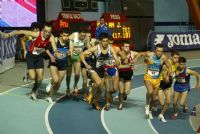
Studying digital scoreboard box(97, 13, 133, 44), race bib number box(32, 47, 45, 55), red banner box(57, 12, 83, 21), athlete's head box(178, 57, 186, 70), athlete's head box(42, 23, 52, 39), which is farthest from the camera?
digital scoreboard box(97, 13, 133, 44)

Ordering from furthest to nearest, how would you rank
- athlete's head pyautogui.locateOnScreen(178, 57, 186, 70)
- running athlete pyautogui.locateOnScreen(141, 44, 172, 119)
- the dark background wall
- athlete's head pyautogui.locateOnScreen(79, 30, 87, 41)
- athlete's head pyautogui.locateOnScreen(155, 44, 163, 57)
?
1. the dark background wall
2. athlete's head pyautogui.locateOnScreen(79, 30, 87, 41)
3. athlete's head pyautogui.locateOnScreen(178, 57, 186, 70)
4. running athlete pyautogui.locateOnScreen(141, 44, 172, 119)
5. athlete's head pyautogui.locateOnScreen(155, 44, 163, 57)

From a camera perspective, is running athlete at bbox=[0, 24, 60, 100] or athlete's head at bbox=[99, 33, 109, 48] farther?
running athlete at bbox=[0, 24, 60, 100]

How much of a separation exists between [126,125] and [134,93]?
383cm

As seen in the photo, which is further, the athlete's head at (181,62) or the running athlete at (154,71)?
the athlete's head at (181,62)

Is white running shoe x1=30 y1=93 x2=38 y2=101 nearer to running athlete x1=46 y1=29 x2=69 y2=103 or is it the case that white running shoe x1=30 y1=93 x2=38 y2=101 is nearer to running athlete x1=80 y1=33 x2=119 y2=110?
running athlete x1=46 y1=29 x2=69 y2=103

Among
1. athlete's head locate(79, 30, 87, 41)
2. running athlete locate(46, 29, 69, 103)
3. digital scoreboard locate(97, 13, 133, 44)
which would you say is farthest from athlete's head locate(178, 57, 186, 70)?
digital scoreboard locate(97, 13, 133, 44)

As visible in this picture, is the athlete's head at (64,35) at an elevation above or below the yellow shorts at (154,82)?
above

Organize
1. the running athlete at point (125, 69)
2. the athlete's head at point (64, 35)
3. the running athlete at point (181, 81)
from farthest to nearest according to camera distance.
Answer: the athlete's head at point (64, 35)
the running athlete at point (125, 69)
the running athlete at point (181, 81)

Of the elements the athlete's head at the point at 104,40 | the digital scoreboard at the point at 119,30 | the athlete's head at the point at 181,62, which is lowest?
the athlete's head at the point at 181,62

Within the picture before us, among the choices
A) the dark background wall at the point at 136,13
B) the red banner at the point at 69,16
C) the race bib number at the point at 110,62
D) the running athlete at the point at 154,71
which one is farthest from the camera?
the dark background wall at the point at 136,13

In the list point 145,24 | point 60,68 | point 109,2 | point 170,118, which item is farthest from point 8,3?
point 170,118

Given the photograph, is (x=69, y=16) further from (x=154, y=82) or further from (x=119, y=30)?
(x=154, y=82)

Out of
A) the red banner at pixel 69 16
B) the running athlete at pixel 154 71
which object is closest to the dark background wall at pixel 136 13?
the red banner at pixel 69 16

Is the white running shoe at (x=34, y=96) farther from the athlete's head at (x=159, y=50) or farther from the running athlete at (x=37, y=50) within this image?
the athlete's head at (x=159, y=50)
